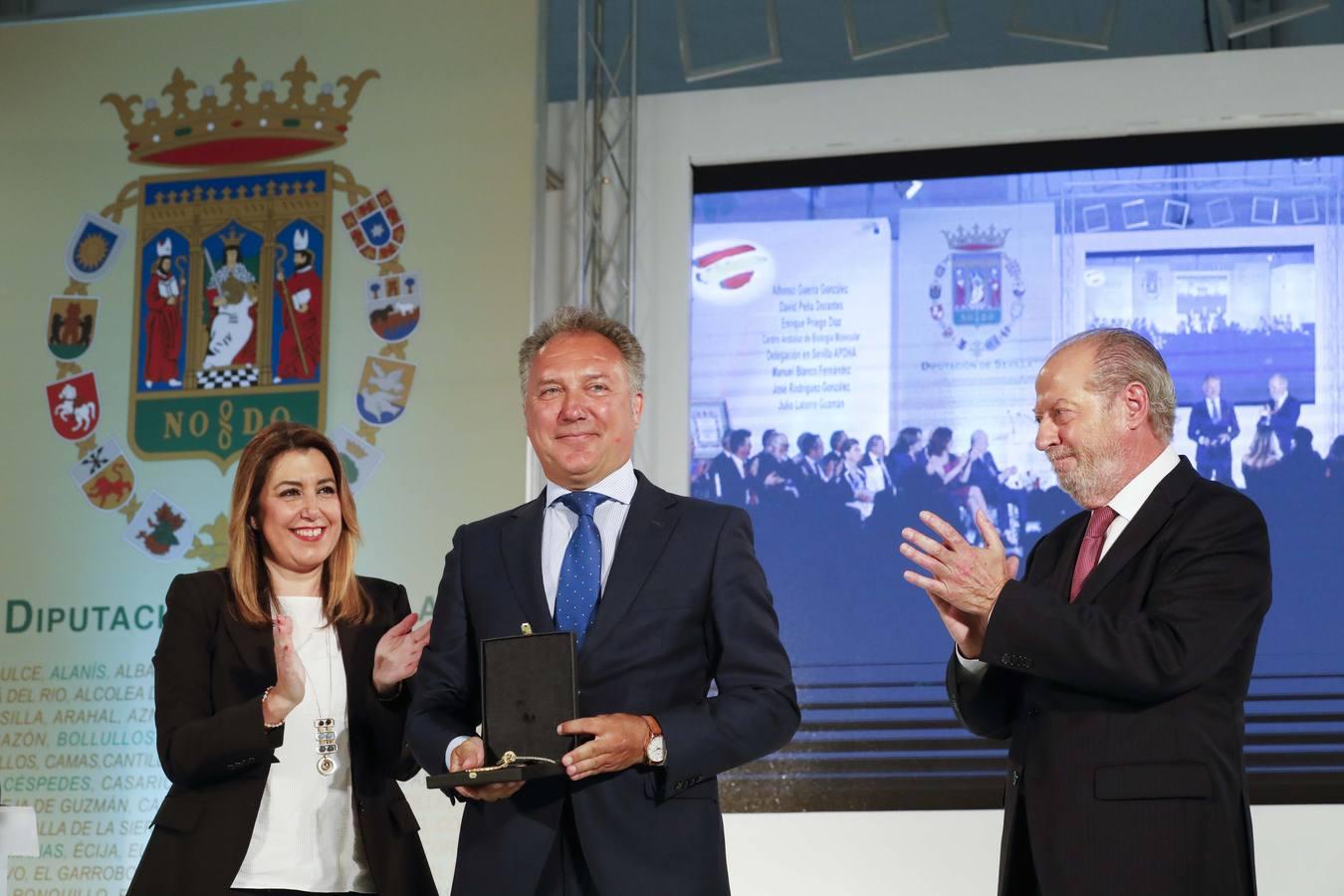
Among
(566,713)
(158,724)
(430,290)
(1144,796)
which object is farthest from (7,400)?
(1144,796)

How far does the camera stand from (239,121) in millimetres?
5711

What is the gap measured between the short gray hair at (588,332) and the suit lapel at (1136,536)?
0.92 metres

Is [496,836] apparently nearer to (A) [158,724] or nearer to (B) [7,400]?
(A) [158,724]

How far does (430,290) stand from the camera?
Answer: 5.45 metres

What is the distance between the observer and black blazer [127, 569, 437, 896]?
306cm

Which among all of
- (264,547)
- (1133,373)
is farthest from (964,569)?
(264,547)

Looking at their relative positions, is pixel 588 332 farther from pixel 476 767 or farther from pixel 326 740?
pixel 326 740

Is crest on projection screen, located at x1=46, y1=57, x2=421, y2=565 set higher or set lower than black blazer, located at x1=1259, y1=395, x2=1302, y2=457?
higher

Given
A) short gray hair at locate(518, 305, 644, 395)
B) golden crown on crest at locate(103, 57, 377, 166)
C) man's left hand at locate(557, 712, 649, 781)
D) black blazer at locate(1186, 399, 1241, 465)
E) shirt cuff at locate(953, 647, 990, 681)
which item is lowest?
man's left hand at locate(557, 712, 649, 781)

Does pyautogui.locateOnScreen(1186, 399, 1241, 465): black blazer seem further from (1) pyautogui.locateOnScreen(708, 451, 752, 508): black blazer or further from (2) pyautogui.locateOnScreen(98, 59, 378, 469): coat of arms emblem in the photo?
(2) pyautogui.locateOnScreen(98, 59, 378, 469): coat of arms emblem

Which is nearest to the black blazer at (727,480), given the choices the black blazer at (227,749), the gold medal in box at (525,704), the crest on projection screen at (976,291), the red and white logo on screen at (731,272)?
the red and white logo on screen at (731,272)

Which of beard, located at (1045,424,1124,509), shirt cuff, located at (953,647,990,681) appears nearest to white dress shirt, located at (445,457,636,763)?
shirt cuff, located at (953,647,990,681)

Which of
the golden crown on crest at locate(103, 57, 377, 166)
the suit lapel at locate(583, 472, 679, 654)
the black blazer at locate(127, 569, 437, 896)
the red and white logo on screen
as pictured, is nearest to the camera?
the suit lapel at locate(583, 472, 679, 654)

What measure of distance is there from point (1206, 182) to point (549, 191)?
2288 mm
